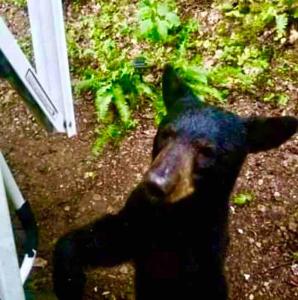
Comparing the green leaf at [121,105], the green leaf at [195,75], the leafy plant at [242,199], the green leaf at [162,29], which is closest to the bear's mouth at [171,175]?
the leafy plant at [242,199]

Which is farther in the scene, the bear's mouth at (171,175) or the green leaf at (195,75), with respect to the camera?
the green leaf at (195,75)

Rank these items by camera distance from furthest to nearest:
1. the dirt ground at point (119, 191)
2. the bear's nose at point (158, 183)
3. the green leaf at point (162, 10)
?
the green leaf at point (162, 10) < the dirt ground at point (119, 191) < the bear's nose at point (158, 183)

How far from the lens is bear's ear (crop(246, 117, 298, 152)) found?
3.71m

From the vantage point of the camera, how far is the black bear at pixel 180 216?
11.9 ft

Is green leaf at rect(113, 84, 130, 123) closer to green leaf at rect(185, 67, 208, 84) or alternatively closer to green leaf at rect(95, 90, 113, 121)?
green leaf at rect(95, 90, 113, 121)

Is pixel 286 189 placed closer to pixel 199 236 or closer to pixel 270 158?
pixel 270 158

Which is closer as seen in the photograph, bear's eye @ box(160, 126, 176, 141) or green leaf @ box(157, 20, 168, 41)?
bear's eye @ box(160, 126, 176, 141)

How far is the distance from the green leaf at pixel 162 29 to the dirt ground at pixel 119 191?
688 mm

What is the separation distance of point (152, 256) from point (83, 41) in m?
2.57

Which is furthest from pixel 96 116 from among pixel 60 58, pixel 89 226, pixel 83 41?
pixel 60 58

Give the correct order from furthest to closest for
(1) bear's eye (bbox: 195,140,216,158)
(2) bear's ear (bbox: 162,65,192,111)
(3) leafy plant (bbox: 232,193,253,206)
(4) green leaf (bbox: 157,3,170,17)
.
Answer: (4) green leaf (bbox: 157,3,170,17)
(3) leafy plant (bbox: 232,193,253,206)
(2) bear's ear (bbox: 162,65,192,111)
(1) bear's eye (bbox: 195,140,216,158)

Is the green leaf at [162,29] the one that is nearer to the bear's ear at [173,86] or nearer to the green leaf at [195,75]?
the green leaf at [195,75]

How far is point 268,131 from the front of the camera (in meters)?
3.78

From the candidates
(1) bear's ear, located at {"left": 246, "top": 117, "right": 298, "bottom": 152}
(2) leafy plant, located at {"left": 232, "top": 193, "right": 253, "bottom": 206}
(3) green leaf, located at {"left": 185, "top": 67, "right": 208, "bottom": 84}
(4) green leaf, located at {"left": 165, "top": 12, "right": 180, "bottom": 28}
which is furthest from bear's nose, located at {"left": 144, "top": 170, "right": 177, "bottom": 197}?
(4) green leaf, located at {"left": 165, "top": 12, "right": 180, "bottom": 28}
